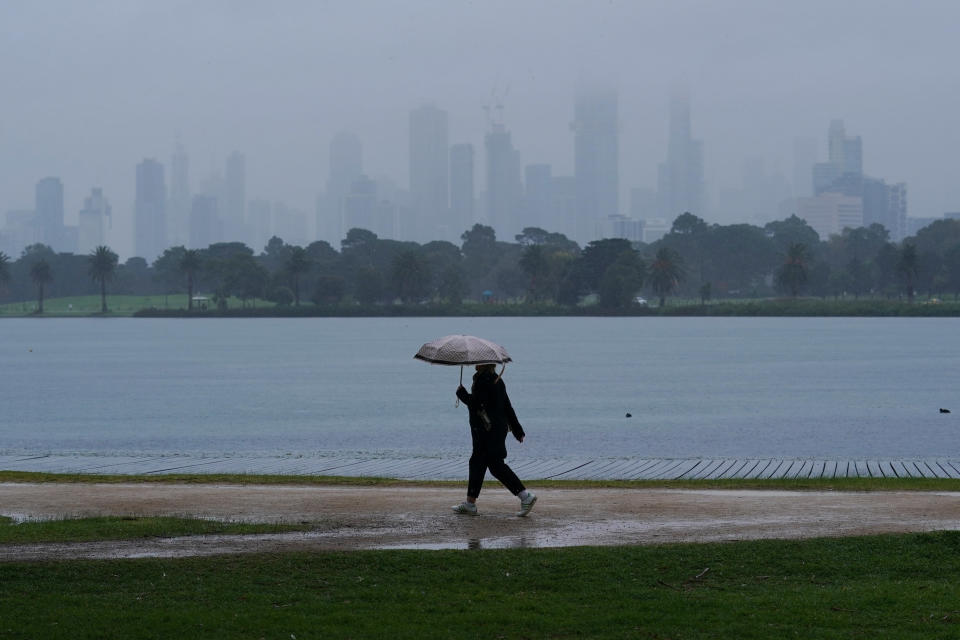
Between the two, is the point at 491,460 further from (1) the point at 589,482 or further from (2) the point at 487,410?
(1) the point at 589,482

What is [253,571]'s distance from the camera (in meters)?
13.6

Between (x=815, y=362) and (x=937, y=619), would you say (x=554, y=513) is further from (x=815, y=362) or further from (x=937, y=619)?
(x=815, y=362)

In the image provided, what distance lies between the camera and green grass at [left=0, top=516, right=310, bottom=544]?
52.3 ft

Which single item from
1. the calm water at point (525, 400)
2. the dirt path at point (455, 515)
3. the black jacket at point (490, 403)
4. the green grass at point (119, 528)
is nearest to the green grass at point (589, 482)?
the dirt path at point (455, 515)

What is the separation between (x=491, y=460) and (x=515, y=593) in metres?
5.27

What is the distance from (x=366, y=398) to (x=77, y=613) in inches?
2181

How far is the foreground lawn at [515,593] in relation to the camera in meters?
11.3

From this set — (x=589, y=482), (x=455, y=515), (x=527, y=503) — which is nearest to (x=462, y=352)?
(x=527, y=503)

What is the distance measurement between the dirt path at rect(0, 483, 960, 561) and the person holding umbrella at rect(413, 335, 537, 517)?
0.56 m

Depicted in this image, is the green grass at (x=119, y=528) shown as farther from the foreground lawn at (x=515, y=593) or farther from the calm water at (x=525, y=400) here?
the calm water at (x=525, y=400)

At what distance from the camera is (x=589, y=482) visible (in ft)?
77.5

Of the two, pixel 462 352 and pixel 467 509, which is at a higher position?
pixel 462 352

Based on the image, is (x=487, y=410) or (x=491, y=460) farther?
(x=491, y=460)

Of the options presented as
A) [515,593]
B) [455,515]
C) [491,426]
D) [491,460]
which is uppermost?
[491,426]
